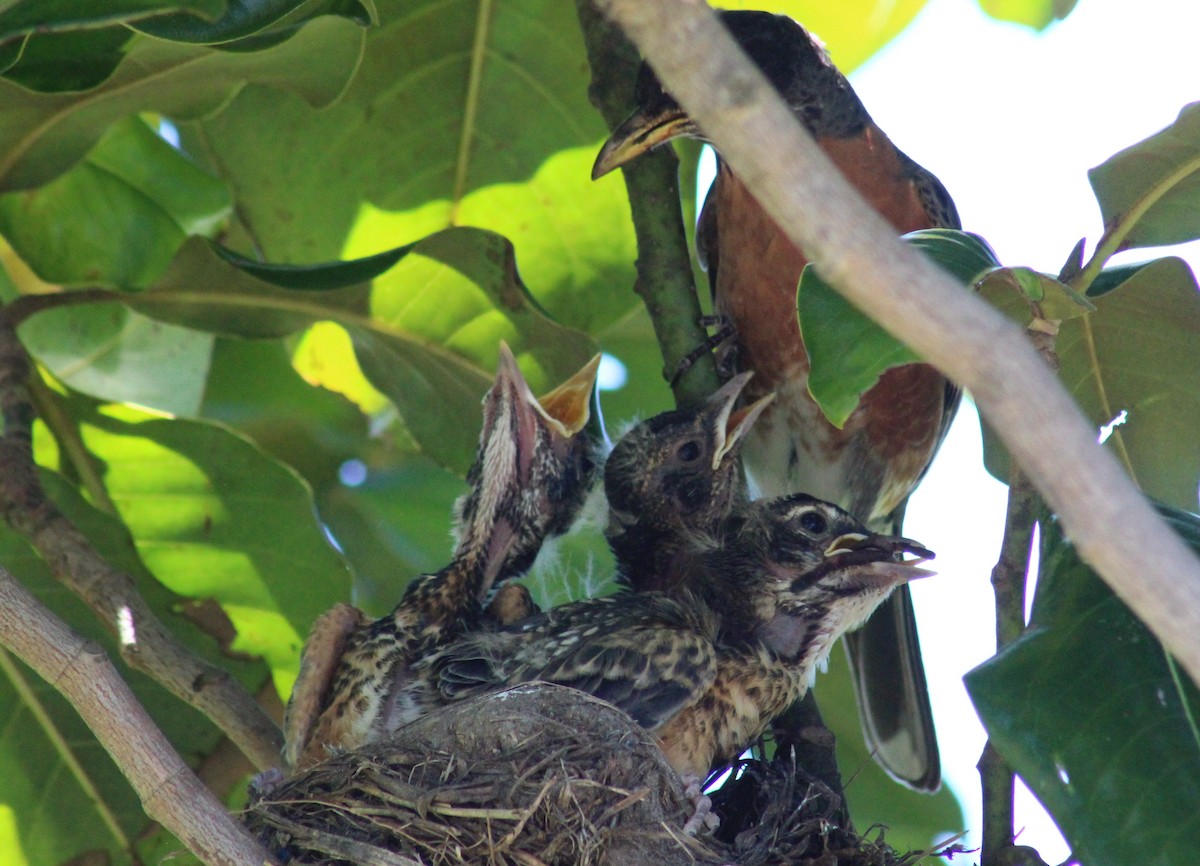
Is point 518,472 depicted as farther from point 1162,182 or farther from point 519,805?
point 1162,182

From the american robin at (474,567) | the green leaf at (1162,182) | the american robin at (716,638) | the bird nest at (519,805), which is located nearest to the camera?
the bird nest at (519,805)

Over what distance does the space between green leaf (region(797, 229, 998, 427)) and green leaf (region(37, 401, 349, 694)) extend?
2.01 m

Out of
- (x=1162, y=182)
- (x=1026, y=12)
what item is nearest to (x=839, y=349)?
(x=1162, y=182)

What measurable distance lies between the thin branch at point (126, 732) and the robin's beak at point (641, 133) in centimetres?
160

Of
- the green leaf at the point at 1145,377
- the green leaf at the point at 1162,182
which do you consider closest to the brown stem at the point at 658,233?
the green leaf at the point at 1145,377

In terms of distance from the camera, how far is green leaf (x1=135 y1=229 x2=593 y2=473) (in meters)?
3.55

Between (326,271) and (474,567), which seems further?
(474,567)

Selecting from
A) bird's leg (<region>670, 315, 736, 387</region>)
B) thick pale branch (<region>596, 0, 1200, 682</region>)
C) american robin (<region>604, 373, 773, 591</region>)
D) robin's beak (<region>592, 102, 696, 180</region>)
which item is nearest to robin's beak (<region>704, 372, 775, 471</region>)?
american robin (<region>604, 373, 773, 591</region>)

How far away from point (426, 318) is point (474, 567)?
0.72 metres

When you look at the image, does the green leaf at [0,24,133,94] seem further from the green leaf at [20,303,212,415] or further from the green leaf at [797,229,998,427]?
the green leaf at [797,229,998,427]

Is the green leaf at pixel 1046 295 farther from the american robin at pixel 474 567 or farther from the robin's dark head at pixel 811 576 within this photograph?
the american robin at pixel 474 567

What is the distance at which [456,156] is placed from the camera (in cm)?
418

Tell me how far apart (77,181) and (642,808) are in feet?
8.21

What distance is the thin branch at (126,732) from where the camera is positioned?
204cm
